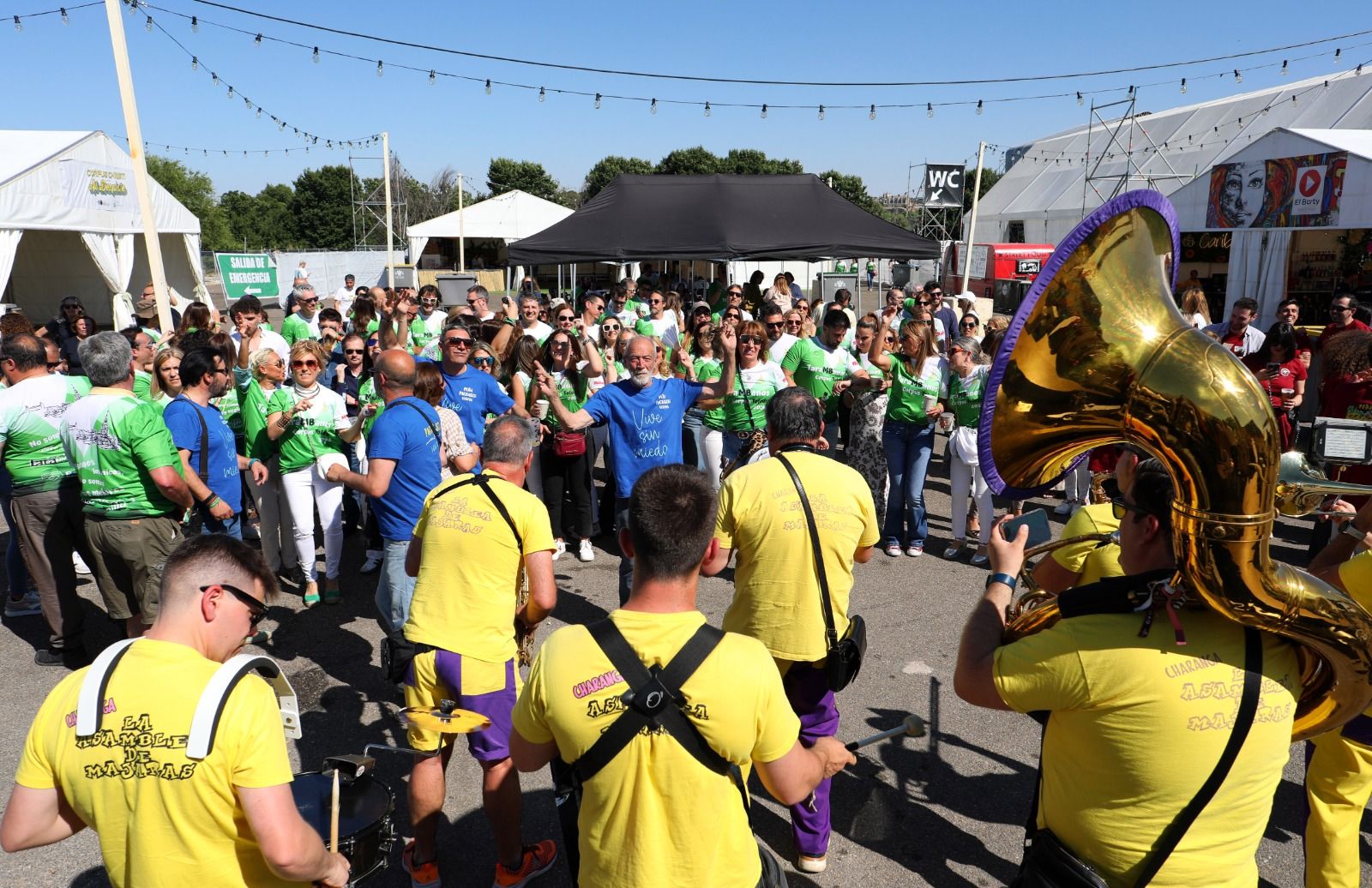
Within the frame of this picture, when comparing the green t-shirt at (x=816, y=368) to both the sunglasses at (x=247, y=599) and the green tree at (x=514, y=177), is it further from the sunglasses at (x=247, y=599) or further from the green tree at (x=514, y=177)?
the green tree at (x=514, y=177)

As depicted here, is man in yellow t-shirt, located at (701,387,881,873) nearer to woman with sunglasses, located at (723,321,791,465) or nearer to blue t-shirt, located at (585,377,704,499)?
blue t-shirt, located at (585,377,704,499)

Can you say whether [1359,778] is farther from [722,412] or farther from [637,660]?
[722,412]

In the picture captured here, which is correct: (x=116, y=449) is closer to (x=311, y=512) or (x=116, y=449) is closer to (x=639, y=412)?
(x=311, y=512)

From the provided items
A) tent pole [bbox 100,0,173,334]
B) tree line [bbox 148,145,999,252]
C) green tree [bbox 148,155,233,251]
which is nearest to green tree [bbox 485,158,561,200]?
tree line [bbox 148,145,999,252]

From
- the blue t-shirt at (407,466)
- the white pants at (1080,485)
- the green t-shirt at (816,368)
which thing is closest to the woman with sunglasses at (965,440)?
the green t-shirt at (816,368)

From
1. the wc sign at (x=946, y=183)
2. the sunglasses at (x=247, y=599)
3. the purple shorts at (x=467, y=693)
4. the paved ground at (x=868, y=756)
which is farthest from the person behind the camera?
the wc sign at (x=946, y=183)

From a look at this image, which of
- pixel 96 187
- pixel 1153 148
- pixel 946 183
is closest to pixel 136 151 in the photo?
pixel 96 187

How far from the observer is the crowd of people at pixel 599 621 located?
1801mm

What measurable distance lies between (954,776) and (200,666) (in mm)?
3173

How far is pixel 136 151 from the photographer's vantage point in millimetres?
8266

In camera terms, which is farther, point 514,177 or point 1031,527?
point 514,177

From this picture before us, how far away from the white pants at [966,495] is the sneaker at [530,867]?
14.0 feet

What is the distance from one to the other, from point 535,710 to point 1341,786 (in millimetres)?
2615

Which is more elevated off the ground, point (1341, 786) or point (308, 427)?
point (308, 427)
